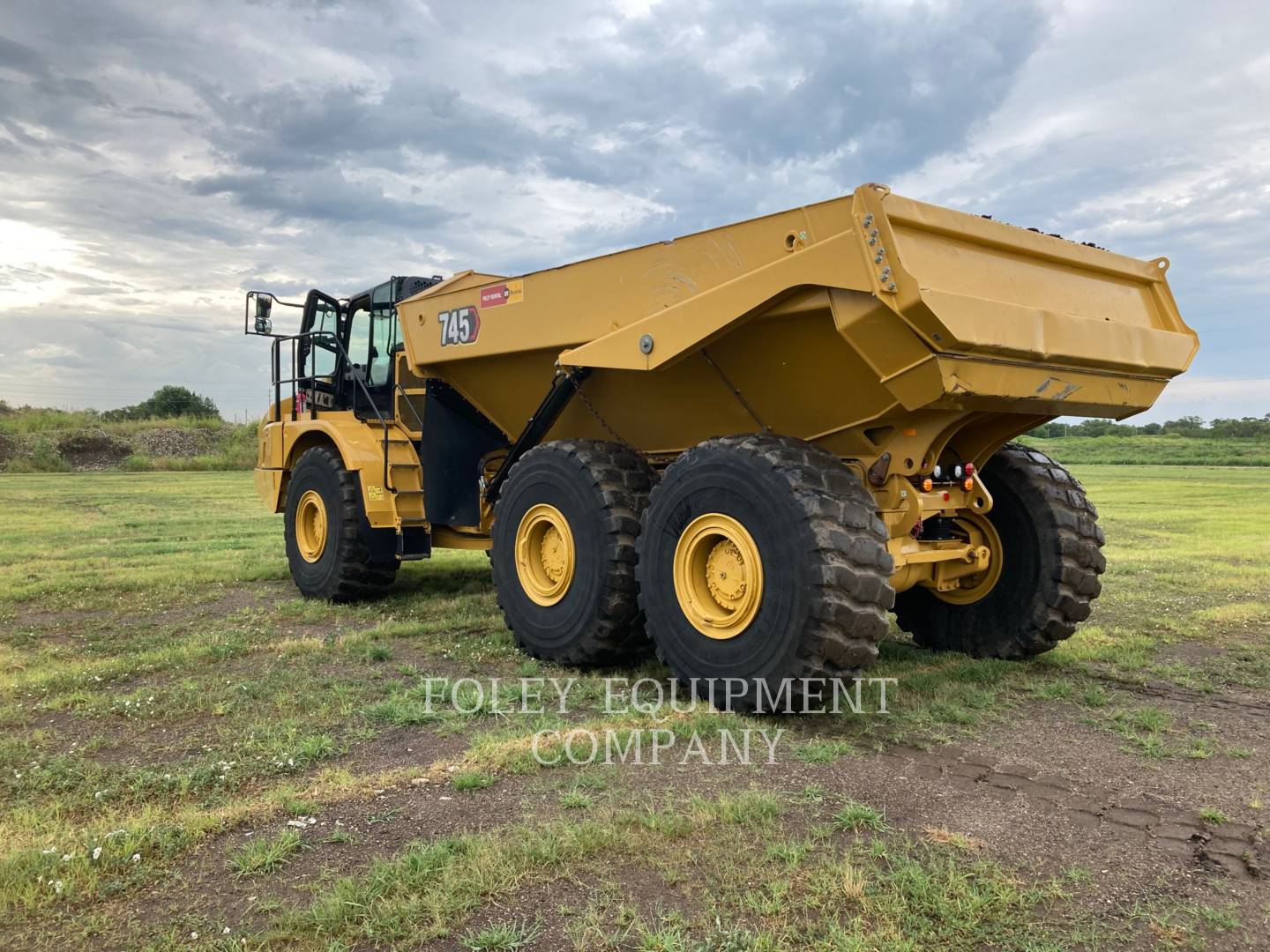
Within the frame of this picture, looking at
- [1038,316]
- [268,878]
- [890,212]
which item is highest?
[890,212]

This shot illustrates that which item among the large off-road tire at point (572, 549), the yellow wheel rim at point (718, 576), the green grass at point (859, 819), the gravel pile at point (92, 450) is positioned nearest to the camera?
the green grass at point (859, 819)

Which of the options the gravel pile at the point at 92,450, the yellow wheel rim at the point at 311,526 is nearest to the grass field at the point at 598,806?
the yellow wheel rim at the point at 311,526

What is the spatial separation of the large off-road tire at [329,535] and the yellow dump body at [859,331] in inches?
106

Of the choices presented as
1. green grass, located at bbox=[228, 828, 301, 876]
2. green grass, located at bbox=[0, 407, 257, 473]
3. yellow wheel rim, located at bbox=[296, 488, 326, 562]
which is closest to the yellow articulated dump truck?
yellow wheel rim, located at bbox=[296, 488, 326, 562]

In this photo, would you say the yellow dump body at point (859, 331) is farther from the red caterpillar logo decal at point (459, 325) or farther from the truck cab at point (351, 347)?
the truck cab at point (351, 347)

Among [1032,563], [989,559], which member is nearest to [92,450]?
[989,559]

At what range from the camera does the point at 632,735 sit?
4305 mm

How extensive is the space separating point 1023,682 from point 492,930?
13.0 feet

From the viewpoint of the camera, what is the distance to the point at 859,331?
14.0 ft

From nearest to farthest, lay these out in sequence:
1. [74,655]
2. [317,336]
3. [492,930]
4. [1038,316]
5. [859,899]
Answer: [492,930] < [859,899] < [1038,316] < [74,655] < [317,336]

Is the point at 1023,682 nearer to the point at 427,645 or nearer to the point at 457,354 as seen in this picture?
the point at 427,645

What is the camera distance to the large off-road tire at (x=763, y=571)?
14.1 ft

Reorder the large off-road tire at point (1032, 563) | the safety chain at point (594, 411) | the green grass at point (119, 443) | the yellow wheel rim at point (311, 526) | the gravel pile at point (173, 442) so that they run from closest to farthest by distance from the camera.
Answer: the large off-road tire at point (1032, 563) < the safety chain at point (594, 411) < the yellow wheel rim at point (311, 526) < the green grass at point (119, 443) < the gravel pile at point (173, 442)

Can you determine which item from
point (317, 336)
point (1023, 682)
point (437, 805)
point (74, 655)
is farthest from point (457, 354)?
point (1023, 682)
